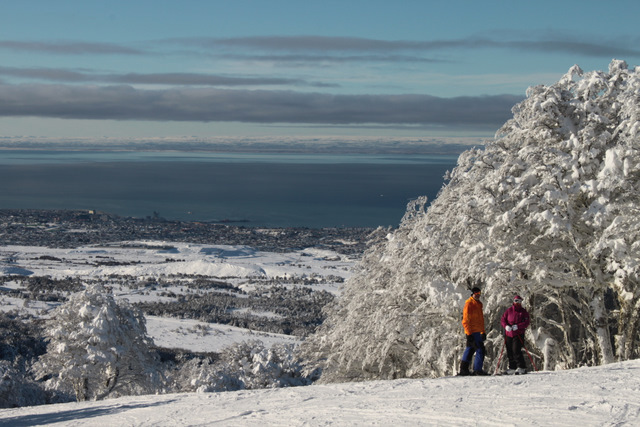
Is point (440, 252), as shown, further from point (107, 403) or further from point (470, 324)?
point (107, 403)

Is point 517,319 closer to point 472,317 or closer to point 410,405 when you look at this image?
point 472,317

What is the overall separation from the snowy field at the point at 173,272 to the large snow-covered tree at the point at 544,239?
2956cm

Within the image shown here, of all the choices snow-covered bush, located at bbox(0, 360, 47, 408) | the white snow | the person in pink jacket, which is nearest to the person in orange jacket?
the person in pink jacket

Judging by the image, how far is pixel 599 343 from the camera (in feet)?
48.1

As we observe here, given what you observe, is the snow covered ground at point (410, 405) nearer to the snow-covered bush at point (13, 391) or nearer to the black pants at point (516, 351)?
the black pants at point (516, 351)

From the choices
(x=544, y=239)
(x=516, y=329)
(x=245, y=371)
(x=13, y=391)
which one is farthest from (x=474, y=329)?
(x=245, y=371)

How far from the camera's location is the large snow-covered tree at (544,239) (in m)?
13.9

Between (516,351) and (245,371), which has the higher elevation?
(516,351)

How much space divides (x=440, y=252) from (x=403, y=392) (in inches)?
292

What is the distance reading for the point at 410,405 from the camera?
28.9ft

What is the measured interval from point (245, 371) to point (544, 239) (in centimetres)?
1993

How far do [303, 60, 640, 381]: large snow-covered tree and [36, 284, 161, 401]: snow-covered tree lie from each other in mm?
11520

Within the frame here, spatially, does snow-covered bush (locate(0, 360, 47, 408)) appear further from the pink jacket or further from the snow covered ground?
the pink jacket

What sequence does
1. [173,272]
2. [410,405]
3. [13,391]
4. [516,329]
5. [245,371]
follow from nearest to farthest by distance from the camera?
1. [410,405]
2. [516,329]
3. [13,391]
4. [245,371]
5. [173,272]
